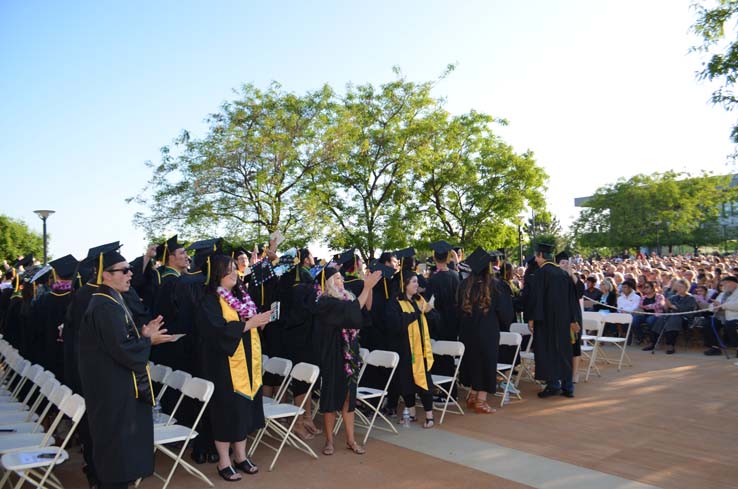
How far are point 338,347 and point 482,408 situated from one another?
104 inches

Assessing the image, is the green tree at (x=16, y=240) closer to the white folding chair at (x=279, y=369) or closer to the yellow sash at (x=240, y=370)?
the white folding chair at (x=279, y=369)

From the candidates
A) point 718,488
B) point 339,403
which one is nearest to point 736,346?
point 718,488

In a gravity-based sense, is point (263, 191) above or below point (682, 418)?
above

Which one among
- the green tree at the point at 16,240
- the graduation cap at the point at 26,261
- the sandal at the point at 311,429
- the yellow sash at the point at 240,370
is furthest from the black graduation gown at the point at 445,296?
the green tree at the point at 16,240

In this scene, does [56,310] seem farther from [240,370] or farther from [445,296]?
[445,296]

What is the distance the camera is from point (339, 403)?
571cm

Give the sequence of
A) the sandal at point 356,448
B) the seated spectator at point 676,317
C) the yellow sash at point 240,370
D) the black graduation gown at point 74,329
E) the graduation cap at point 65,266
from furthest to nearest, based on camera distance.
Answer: the seated spectator at point 676,317 < the graduation cap at point 65,266 < the sandal at point 356,448 < the yellow sash at point 240,370 < the black graduation gown at point 74,329

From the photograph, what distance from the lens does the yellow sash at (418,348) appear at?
6732mm

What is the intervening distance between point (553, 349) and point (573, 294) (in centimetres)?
88

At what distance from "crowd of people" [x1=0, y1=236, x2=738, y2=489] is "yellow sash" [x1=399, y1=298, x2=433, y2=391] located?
1 centimetres

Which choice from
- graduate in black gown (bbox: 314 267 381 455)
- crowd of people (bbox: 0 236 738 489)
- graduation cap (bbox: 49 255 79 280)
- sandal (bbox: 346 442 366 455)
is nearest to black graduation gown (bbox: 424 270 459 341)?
crowd of people (bbox: 0 236 738 489)

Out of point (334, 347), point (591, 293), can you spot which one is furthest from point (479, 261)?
point (591, 293)

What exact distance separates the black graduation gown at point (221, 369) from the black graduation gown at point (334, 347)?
816 mm

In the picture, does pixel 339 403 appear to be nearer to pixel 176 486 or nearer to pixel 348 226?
pixel 176 486
